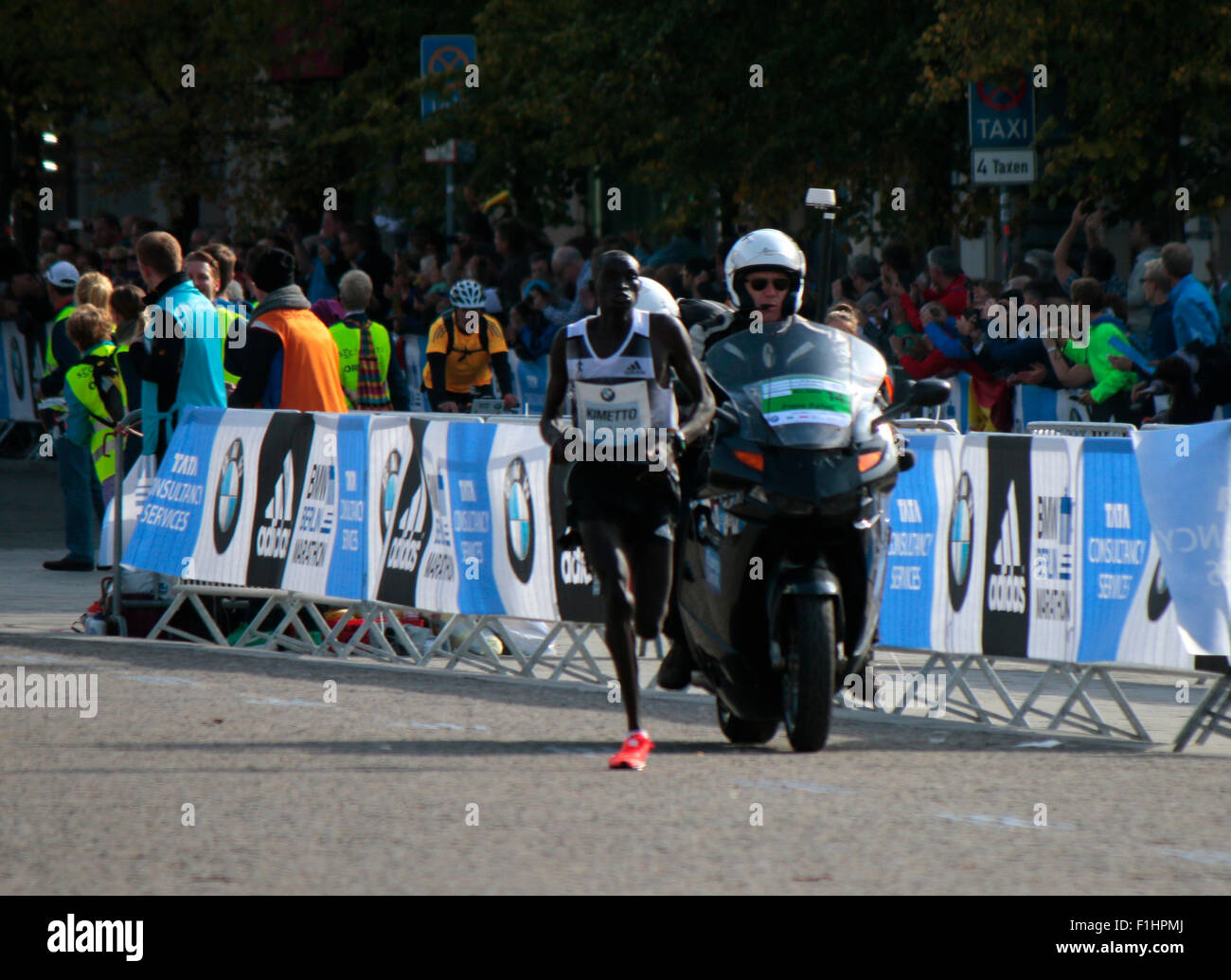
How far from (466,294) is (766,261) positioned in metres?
9.80

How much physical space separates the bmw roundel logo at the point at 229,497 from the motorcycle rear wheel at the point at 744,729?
417 cm

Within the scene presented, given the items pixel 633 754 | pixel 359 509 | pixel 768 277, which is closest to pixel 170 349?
pixel 359 509

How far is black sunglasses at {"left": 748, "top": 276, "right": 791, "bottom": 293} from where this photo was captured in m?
8.78

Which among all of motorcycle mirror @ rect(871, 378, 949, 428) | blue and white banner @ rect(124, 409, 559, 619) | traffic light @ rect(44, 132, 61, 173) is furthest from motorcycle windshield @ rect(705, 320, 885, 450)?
traffic light @ rect(44, 132, 61, 173)

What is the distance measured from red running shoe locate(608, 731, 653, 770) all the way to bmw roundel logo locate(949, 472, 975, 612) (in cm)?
190

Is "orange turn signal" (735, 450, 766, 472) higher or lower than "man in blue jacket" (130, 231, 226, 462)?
lower

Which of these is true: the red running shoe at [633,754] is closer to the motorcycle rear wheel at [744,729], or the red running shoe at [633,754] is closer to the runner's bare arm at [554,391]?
the motorcycle rear wheel at [744,729]

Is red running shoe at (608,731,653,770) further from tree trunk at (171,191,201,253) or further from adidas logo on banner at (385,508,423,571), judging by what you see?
tree trunk at (171,191,201,253)

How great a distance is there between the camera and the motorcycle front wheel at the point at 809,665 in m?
8.11

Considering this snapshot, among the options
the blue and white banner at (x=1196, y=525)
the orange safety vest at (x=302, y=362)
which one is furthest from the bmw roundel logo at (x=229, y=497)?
the blue and white banner at (x=1196, y=525)
